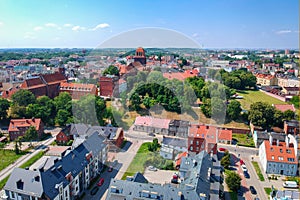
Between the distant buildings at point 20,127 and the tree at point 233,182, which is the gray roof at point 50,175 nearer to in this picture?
the distant buildings at point 20,127

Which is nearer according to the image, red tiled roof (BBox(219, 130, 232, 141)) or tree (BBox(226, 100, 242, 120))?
red tiled roof (BBox(219, 130, 232, 141))

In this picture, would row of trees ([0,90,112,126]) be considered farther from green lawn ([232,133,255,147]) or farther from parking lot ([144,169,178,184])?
green lawn ([232,133,255,147])

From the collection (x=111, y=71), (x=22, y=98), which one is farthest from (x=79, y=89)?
(x=22, y=98)

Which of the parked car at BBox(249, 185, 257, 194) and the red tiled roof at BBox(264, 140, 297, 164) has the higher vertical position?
the red tiled roof at BBox(264, 140, 297, 164)

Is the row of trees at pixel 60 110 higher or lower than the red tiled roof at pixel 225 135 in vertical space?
Result: higher

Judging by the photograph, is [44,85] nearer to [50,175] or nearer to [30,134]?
[30,134]

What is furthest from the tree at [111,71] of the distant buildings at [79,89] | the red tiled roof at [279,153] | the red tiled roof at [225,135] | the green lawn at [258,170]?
the red tiled roof at [279,153]

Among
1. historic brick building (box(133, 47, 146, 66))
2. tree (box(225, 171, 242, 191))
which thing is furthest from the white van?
historic brick building (box(133, 47, 146, 66))
